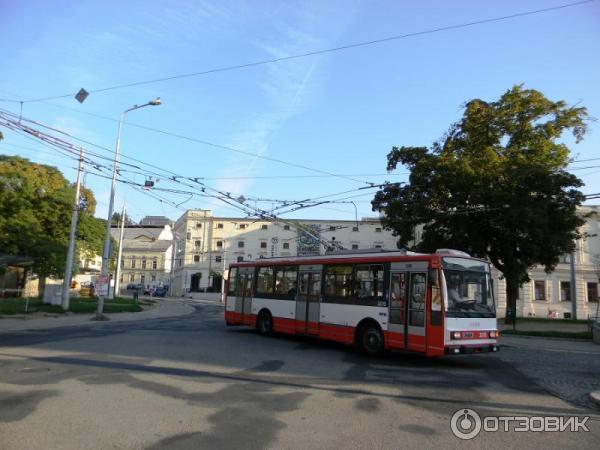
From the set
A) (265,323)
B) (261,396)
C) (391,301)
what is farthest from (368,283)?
(261,396)

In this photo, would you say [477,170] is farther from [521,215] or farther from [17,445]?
[17,445]

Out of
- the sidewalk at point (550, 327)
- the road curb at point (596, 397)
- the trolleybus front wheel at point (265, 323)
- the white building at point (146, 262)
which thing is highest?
the white building at point (146, 262)

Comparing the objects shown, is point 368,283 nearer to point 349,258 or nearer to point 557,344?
point 349,258

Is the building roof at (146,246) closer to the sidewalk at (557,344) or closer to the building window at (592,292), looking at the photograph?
the building window at (592,292)

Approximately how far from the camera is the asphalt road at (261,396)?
5.96m

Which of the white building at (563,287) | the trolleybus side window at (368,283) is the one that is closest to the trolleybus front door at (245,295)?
the trolleybus side window at (368,283)

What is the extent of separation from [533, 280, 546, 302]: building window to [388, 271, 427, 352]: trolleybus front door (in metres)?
45.4

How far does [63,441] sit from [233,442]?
1.88m

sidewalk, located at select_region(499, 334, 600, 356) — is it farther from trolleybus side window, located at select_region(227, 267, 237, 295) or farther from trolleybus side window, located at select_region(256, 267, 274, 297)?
trolleybus side window, located at select_region(227, 267, 237, 295)

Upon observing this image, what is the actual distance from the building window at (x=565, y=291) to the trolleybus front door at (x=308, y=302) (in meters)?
44.8

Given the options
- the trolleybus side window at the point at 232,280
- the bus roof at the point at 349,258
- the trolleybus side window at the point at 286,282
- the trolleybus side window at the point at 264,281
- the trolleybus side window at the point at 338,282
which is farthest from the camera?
the trolleybus side window at the point at 232,280

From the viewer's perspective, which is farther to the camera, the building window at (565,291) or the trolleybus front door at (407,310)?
the building window at (565,291)

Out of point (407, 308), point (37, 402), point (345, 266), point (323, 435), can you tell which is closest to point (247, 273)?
point (345, 266)

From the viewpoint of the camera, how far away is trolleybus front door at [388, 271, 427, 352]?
40.5ft
